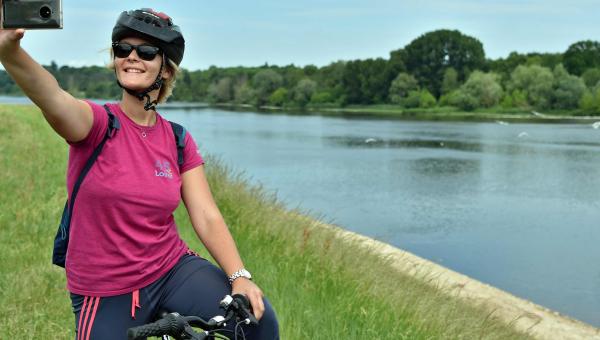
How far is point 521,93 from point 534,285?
82.6 meters

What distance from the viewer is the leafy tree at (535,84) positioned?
3433 inches

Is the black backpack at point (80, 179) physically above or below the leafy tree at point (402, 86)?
below

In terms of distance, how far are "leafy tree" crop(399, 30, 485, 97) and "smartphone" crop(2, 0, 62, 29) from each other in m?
116

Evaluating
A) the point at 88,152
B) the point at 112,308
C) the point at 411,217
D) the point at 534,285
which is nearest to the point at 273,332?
the point at 112,308

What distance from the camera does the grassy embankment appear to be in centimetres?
464

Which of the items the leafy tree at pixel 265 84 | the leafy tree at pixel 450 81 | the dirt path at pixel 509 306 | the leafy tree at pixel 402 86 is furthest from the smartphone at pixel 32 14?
the leafy tree at pixel 265 84

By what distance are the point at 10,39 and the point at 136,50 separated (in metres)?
0.51

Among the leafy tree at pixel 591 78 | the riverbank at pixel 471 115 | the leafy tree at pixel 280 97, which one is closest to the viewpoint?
the riverbank at pixel 471 115

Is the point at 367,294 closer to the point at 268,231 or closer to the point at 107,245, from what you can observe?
the point at 268,231

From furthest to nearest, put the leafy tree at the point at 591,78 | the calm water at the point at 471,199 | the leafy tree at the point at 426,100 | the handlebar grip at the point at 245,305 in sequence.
Result: 1. the leafy tree at the point at 426,100
2. the leafy tree at the point at 591,78
3. the calm water at the point at 471,199
4. the handlebar grip at the point at 245,305

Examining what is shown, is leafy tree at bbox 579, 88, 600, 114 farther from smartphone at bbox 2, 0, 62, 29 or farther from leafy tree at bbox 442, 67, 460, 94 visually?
smartphone at bbox 2, 0, 62, 29

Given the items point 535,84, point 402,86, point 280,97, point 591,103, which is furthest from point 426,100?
point 280,97

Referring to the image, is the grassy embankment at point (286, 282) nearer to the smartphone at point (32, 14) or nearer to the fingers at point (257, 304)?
the fingers at point (257, 304)

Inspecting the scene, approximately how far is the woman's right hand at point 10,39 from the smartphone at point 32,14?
2cm
